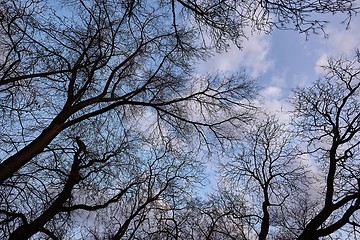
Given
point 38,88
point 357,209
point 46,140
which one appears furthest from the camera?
point 38,88

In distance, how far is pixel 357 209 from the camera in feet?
29.5

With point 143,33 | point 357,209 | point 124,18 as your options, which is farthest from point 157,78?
point 357,209

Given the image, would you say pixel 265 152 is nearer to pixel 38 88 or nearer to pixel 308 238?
pixel 308 238

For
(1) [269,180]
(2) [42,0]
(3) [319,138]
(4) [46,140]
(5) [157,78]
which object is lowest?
(4) [46,140]

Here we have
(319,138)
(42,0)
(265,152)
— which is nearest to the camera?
(42,0)

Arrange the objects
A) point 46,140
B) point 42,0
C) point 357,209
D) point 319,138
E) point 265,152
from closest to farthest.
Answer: point 46,140
point 42,0
point 357,209
point 319,138
point 265,152

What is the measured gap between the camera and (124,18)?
27.7 ft

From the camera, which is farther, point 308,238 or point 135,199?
point 135,199

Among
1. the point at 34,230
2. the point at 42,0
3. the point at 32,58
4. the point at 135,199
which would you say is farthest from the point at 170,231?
the point at 42,0

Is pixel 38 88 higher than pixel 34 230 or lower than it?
higher

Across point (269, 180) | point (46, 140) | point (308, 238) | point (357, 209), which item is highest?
→ point (269, 180)

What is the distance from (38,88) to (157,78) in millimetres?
3121

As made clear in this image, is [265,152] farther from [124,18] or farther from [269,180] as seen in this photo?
[124,18]

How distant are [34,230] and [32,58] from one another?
4.25m
